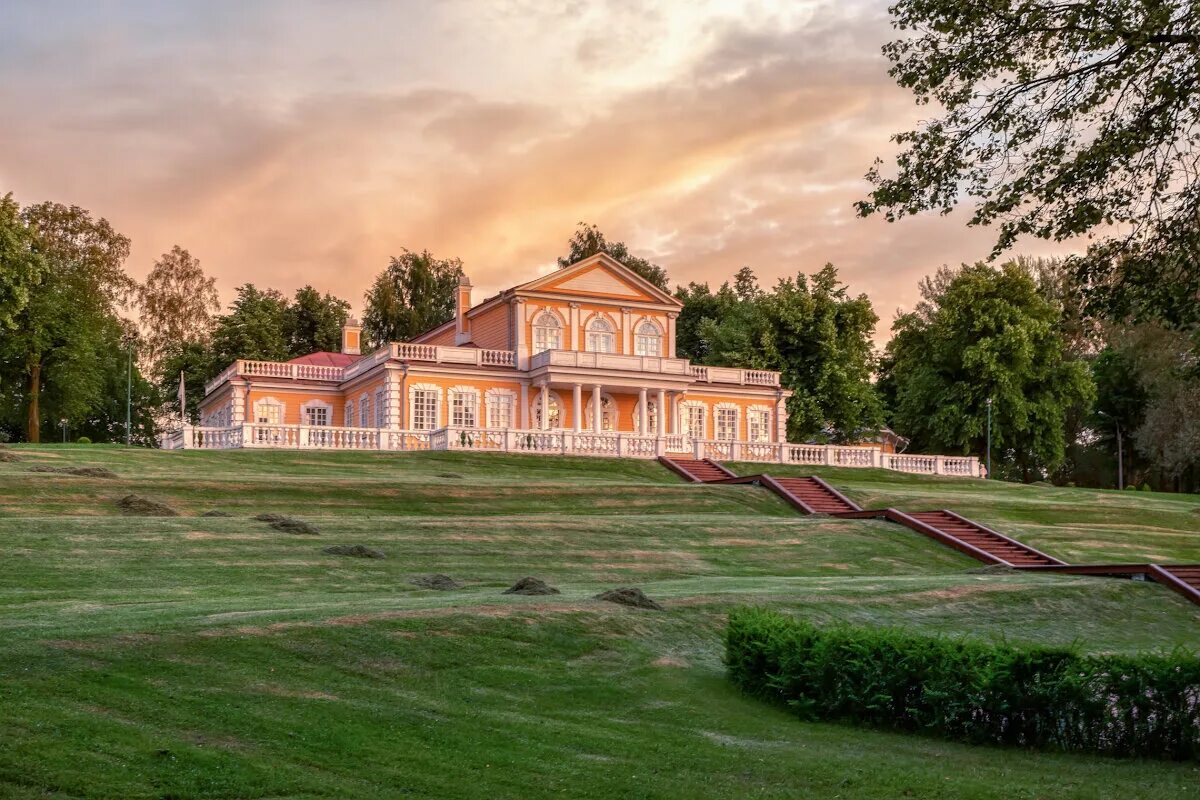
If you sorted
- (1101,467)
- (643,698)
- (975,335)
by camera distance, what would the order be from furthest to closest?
1. (1101,467)
2. (975,335)
3. (643,698)

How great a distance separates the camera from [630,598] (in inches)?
900

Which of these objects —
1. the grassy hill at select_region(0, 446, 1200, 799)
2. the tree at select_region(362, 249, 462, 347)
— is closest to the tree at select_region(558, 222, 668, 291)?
the tree at select_region(362, 249, 462, 347)

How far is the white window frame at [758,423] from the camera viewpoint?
237 ft

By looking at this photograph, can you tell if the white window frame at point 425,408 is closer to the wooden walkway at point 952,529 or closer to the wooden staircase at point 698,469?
the wooden staircase at point 698,469

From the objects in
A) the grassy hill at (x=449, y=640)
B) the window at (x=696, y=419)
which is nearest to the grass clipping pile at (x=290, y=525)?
the grassy hill at (x=449, y=640)

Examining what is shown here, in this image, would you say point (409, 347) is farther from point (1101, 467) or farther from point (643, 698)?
point (1101, 467)

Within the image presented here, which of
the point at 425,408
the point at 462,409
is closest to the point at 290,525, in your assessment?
the point at 425,408

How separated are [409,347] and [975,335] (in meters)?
32.2

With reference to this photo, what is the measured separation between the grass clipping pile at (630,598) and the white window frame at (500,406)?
139ft

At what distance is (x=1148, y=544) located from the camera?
143ft

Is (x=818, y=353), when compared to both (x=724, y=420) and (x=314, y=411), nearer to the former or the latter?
(x=724, y=420)

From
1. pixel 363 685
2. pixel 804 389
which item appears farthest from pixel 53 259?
pixel 363 685

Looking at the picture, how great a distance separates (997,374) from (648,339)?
18993mm

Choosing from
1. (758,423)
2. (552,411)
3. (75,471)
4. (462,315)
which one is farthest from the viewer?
(462,315)
